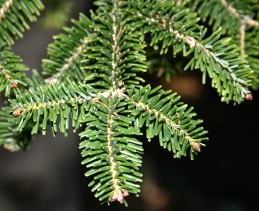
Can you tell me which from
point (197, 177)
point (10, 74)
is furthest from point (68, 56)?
point (197, 177)

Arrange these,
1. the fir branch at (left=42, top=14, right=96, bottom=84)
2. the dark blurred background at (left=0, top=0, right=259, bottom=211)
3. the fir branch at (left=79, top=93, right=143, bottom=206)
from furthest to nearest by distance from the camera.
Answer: the dark blurred background at (left=0, top=0, right=259, bottom=211)
the fir branch at (left=42, top=14, right=96, bottom=84)
the fir branch at (left=79, top=93, right=143, bottom=206)

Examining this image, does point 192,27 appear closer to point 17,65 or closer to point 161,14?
point 161,14

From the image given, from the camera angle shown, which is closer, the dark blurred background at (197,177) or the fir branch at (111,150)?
the fir branch at (111,150)

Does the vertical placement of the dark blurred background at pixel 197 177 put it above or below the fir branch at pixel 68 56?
below

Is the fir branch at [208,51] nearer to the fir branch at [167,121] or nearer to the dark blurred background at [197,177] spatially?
the fir branch at [167,121]

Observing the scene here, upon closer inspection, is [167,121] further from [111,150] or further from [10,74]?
[10,74]

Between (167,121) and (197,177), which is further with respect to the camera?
(197,177)

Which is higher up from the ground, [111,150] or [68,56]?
[68,56]

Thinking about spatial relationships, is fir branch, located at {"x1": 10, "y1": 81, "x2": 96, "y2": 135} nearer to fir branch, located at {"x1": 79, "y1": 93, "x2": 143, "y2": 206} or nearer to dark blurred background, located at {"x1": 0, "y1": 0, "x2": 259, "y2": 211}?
fir branch, located at {"x1": 79, "y1": 93, "x2": 143, "y2": 206}

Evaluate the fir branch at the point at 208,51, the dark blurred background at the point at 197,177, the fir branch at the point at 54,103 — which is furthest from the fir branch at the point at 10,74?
the dark blurred background at the point at 197,177

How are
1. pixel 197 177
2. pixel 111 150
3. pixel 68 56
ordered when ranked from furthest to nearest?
pixel 197 177
pixel 68 56
pixel 111 150

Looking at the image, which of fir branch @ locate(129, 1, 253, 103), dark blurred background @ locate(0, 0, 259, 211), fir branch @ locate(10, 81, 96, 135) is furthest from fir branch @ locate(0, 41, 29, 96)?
dark blurred background @ locate(0, 0, 259, 211)

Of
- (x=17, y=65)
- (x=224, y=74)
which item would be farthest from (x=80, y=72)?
(x=224, y=74)
